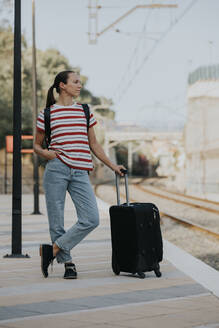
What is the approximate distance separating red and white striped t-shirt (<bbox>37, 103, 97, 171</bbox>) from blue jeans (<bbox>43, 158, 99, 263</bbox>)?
0.08 m

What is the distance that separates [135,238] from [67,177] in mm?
757

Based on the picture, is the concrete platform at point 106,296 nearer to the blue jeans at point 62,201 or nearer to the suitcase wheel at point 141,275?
the suitcase wheel at point 141,275

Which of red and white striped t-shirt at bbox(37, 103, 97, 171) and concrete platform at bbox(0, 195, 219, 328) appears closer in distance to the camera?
concrete platform at bbox(0, 195, 219, 328)

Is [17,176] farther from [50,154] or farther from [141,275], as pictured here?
[141,275]

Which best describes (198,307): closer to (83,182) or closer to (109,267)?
(83,182)

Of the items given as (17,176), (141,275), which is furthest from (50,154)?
(17,176)

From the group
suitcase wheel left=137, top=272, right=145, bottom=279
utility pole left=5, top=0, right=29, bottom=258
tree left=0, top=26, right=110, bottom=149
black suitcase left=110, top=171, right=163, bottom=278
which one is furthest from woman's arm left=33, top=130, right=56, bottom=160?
tree left=0, top=26, right=110, bottom=149

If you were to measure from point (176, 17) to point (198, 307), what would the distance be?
13.8 metres

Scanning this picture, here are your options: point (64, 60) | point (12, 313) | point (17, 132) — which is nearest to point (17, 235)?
point (17, 132)

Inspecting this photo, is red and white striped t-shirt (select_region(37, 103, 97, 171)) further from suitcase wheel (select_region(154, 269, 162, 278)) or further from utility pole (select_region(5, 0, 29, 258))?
utility pole (select_region(5, 0, 29, 258))

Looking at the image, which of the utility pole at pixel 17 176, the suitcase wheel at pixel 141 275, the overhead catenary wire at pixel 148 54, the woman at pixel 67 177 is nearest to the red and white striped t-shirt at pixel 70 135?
the woman at pixel 67 177

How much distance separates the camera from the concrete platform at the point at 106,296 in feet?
12.5

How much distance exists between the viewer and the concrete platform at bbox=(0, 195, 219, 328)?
380cm

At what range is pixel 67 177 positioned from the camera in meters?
5.32
